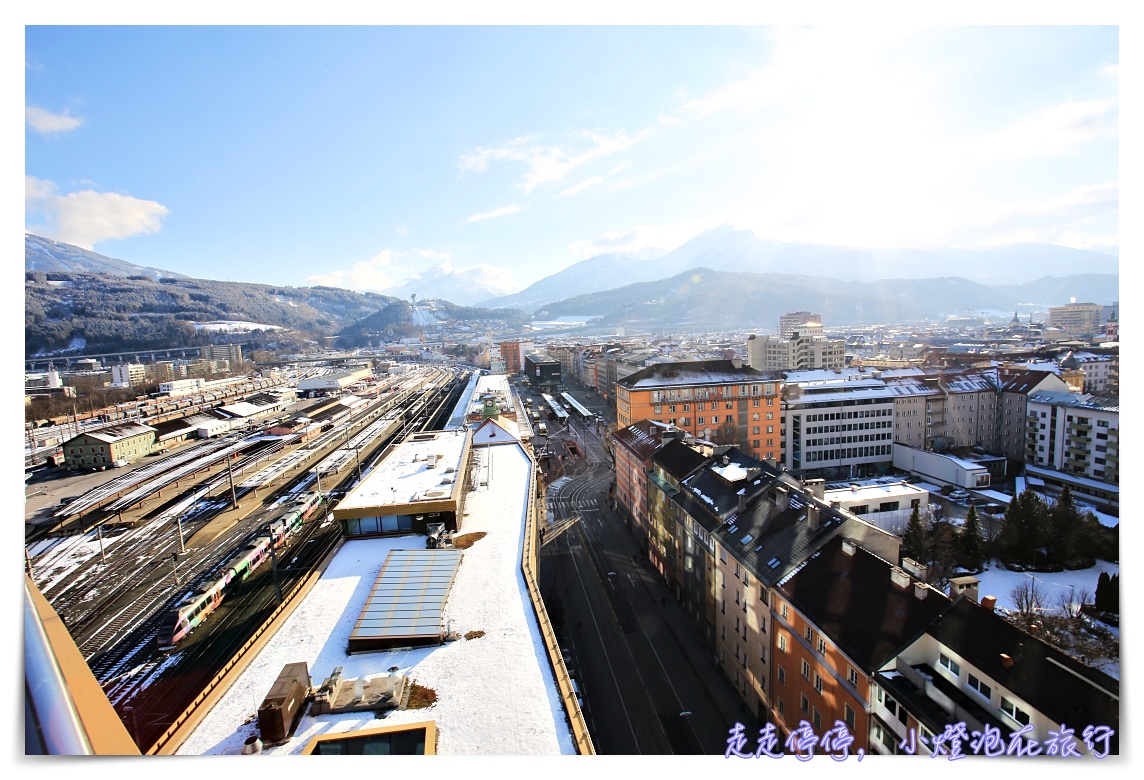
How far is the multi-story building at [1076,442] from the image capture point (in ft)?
65.2

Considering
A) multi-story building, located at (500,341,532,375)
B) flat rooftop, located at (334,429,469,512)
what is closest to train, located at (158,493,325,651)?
flat rooftop, located at (334,429,469,512)

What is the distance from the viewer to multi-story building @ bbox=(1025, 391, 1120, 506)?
782 inches

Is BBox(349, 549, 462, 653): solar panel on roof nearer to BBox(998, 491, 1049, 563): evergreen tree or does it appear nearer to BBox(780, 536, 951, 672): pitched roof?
BBox(780, 536, 951, 672): pitched roof

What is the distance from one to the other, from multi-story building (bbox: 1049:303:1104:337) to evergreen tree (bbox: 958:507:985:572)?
77.1 metres

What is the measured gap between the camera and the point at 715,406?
21938 millimetres

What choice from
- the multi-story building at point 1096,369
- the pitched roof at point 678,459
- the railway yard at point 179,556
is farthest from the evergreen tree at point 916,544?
the multi-story building at point 1096,369

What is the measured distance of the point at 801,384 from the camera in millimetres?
25062

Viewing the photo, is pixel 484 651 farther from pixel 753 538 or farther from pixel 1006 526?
pixel 1006 526

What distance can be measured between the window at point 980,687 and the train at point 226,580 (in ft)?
44.0

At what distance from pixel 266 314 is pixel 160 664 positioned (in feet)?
433

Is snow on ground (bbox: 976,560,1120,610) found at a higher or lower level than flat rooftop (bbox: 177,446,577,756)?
lower

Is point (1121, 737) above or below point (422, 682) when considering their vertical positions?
below

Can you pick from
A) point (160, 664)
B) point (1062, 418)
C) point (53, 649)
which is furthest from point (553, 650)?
point (1062, 418)

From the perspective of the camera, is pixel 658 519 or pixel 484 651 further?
pixel 658 519
